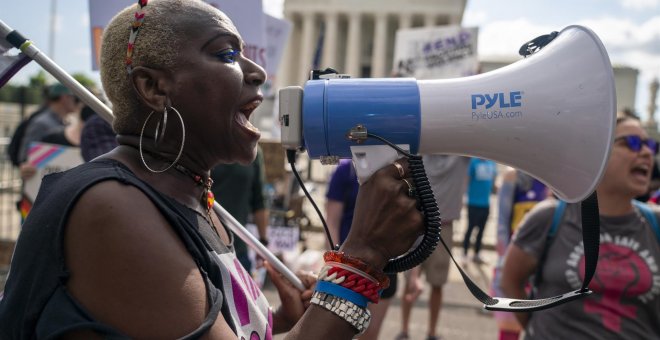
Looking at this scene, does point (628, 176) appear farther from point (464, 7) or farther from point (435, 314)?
point (464, 7)

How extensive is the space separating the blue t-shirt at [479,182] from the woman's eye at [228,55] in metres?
6.45

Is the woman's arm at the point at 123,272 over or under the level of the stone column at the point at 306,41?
under

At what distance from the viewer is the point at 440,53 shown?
783cm

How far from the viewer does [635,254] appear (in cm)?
226

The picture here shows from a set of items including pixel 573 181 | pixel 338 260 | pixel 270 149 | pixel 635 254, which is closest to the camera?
pixel 338 260

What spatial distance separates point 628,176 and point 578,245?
394 mm

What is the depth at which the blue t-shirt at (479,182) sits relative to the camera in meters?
7.39

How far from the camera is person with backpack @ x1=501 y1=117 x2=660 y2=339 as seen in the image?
7.28 feet

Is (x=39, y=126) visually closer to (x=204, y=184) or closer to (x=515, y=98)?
(x=204, y=184)

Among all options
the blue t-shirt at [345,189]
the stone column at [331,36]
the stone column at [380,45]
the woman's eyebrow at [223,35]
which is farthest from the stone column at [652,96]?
the woman's eyebrow at [223,35]

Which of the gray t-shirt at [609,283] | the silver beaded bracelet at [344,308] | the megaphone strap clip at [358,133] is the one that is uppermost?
the megaphone strap clip at [358,133]

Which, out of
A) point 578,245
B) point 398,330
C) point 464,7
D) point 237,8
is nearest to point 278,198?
point 398,330

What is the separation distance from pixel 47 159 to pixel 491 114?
369cm

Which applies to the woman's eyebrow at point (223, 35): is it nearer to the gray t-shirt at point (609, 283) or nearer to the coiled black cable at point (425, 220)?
the coiled black cable at point (425, 220)
